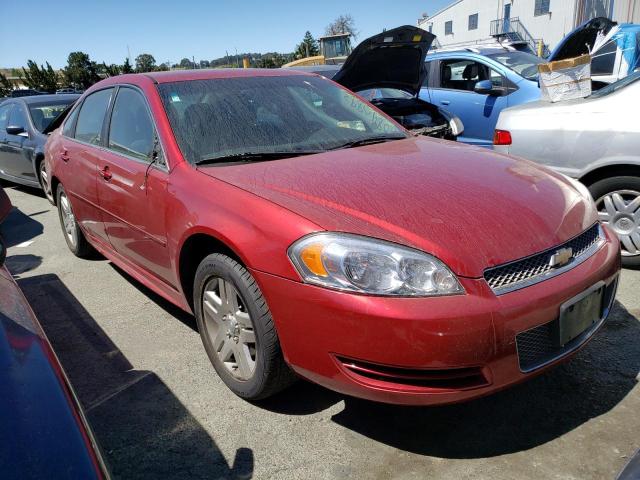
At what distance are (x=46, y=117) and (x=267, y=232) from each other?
663 centimetres

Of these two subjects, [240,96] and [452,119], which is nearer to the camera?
[240,96]

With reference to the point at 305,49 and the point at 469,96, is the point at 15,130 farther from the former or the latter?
the point at 305,49

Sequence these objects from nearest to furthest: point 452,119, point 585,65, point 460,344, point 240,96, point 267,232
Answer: point 460,344
point 267,232
point 240,96
point 585,65
point 452,119

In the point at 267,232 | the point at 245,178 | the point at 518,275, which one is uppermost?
the point at 245,178

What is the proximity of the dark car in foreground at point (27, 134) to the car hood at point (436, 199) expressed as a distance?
216 inches

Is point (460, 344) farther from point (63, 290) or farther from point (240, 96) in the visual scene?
point (63, 290)

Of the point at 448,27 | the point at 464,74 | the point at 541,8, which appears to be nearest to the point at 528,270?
the point at 464,74

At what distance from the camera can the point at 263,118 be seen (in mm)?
2998

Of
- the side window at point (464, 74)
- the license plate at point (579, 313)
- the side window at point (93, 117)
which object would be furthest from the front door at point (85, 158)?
the side window at point (464, 74)

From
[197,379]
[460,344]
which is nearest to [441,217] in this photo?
[460,344]

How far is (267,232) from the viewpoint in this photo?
2.04 metres

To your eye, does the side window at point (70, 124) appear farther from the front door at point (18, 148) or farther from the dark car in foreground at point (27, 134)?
the front door at point (18, 148)

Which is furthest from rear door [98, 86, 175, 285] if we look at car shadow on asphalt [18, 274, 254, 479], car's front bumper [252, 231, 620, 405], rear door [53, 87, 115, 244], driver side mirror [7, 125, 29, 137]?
driver side mirror [7, 125, 29, 137]

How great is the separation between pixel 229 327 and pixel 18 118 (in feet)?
22.0
